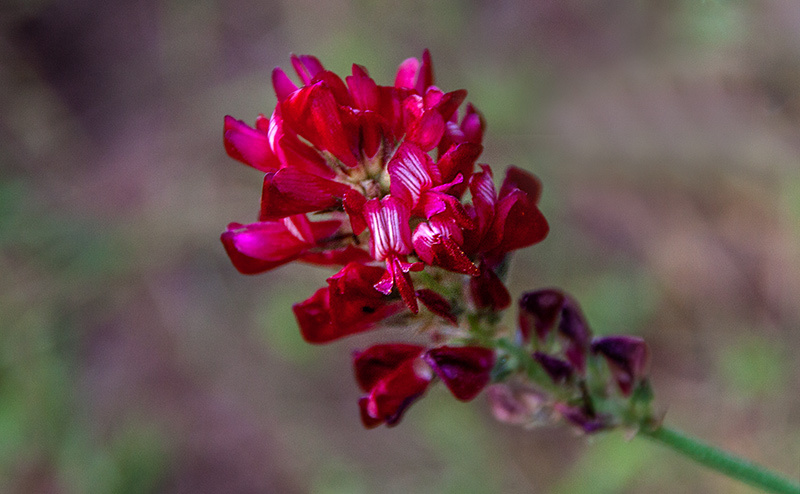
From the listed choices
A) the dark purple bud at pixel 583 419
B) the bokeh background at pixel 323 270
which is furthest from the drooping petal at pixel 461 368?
the bokeh background at pixel 323 270

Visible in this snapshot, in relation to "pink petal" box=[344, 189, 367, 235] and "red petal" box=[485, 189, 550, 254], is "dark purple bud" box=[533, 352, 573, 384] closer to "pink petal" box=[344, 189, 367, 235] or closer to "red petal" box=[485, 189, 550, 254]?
"red petal" box=[485, 189, 550, 254]

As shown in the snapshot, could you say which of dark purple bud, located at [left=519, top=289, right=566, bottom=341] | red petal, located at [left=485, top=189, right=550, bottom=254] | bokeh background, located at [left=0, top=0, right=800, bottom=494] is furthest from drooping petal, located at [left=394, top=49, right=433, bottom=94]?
bokeh background, located at [left=0, top=0, right=800, bottom=494]

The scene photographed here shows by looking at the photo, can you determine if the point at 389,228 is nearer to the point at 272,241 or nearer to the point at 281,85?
the point at 272,241

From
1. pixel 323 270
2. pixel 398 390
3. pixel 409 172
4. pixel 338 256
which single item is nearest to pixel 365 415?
pixel 398 390

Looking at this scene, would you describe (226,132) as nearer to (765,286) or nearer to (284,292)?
(284,292)

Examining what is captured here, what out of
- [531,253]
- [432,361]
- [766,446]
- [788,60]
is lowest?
[766,446]

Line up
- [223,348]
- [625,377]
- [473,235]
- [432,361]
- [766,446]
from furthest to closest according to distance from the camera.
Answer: [223,348], [766,446], [625,377], [432,361], [473,235]

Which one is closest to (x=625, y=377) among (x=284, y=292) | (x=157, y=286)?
(x=284, y=292)

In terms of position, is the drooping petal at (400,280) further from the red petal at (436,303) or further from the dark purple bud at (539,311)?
the dark purple bud at (539,311)
